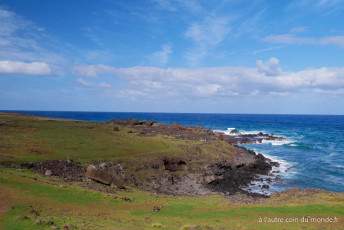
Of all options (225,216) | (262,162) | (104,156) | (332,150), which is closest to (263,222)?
(225,216)

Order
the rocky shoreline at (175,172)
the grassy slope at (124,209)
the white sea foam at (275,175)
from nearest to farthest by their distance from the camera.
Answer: the grassy slope at (124,209) → the rocky shoreline at (175,172) → the white sea foam at (275,175)

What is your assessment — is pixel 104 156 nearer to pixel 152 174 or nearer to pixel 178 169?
pixel 152 174

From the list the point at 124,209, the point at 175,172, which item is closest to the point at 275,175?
the point at 175,172

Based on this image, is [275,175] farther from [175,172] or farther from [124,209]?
[124,209]

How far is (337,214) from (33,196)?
2447 centimetres

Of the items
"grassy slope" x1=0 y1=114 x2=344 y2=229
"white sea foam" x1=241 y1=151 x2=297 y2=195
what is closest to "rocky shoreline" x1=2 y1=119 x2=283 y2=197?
"white sea foam" x1=241 y1=151 x2=297 y2=195

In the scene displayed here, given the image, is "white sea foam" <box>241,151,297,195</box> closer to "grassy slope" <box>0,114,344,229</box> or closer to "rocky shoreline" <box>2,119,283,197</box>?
"rocky shoreline" <box>2,119,283,197</box>

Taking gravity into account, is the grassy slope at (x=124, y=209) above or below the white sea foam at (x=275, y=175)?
above

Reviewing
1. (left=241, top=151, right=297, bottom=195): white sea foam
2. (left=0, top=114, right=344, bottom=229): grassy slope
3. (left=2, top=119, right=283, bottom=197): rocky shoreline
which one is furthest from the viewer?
(left=241, top=151, right=297, bottom=195): white sea foam

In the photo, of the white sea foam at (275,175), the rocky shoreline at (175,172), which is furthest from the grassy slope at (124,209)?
the white sea foam at (275,175)

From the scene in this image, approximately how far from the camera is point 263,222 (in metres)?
18.3

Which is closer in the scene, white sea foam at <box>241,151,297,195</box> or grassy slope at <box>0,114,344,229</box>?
grassy slope at <box>0,114,344,229</box>

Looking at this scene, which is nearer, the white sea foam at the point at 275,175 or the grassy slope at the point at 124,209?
the grassy slope at the point at 124,209

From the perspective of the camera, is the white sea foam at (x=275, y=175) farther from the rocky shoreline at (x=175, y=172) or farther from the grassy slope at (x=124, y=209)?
the grassy slope at (x=124, y=209)
